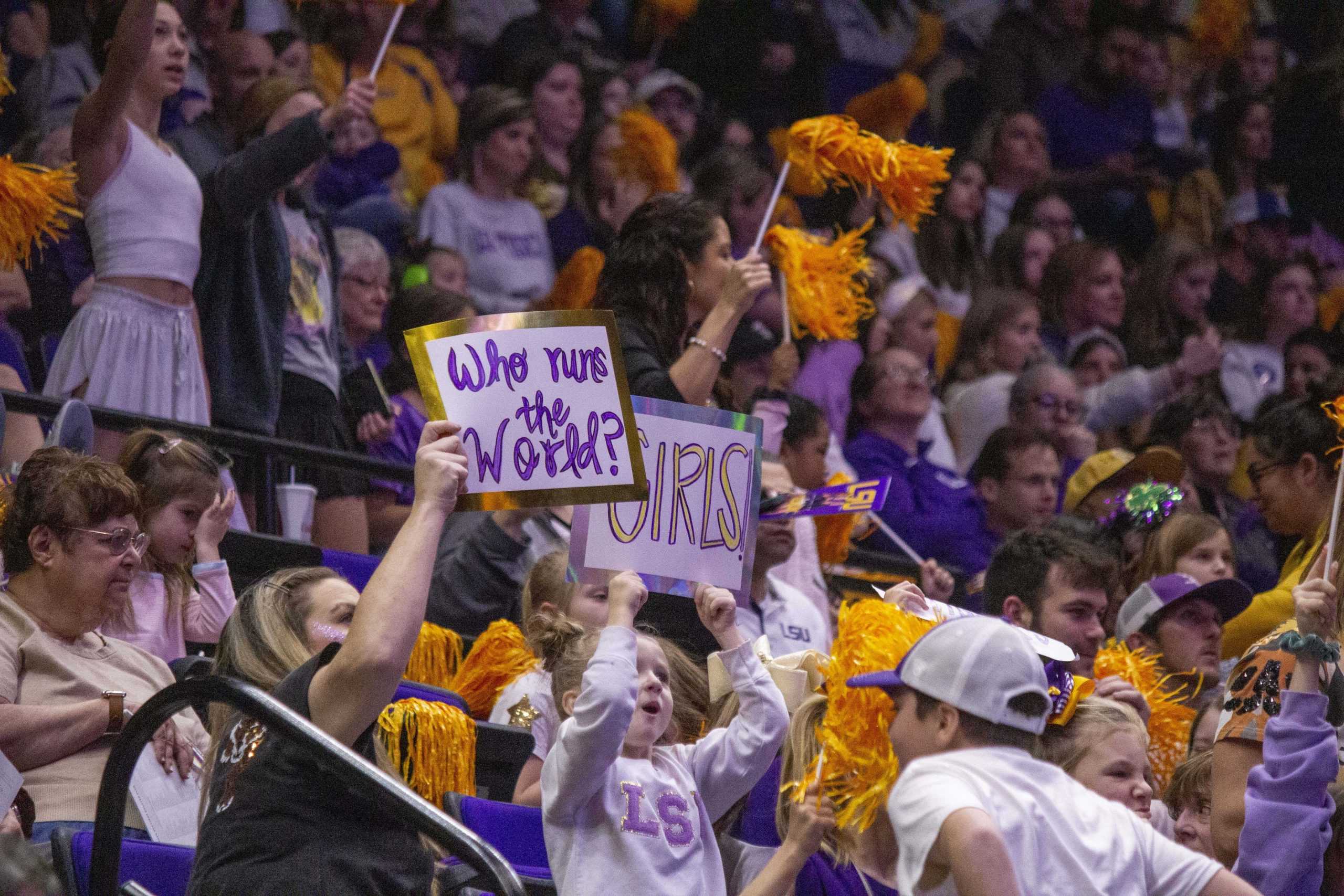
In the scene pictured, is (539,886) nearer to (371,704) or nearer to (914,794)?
(371,704)

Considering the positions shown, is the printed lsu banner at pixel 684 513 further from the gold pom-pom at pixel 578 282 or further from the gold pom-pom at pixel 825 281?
the gold pom-pom at pixel 578 282

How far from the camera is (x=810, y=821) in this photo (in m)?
3.58

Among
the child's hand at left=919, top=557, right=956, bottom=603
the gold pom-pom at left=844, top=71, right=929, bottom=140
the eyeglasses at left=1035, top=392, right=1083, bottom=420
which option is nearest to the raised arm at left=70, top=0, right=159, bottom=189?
the child's hand at left=919, top=557, right=956, bottom=603

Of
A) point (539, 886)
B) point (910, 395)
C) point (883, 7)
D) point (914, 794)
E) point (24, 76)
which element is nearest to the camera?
point (914, 794)

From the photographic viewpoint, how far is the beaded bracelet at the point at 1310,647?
11.6 ft

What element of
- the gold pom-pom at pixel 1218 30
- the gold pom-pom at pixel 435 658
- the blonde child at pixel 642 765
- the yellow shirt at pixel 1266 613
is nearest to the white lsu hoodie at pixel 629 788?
the blonde child at pixel 642 765

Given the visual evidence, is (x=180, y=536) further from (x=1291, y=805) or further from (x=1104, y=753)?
(x=1291, y=805)

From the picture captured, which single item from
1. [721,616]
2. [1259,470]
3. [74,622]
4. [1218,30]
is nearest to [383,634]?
[721,616]

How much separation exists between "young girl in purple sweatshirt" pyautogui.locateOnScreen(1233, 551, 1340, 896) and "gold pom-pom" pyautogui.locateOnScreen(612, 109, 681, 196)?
19.2ft

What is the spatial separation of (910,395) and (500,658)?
3.33m

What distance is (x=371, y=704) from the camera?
3.16 metres

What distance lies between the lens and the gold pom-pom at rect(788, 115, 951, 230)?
18.4 feet

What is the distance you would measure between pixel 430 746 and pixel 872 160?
230 centimetres

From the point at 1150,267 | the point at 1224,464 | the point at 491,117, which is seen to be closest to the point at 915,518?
the point at 1224,464
